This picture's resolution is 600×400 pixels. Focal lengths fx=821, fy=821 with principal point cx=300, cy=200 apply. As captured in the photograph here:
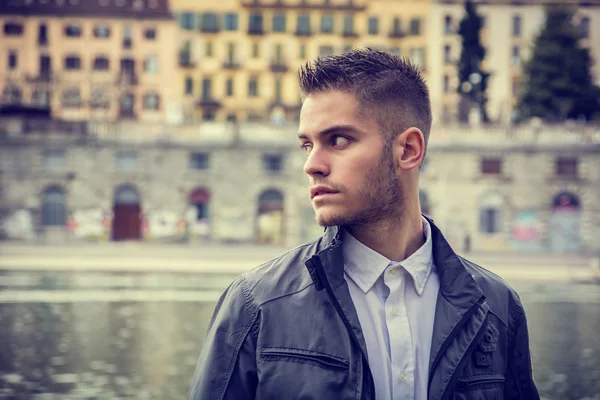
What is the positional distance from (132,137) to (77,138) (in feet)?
11.2

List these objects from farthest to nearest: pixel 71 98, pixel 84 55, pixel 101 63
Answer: pixel 101 63 < pixel 71 98 < pixel 84 55

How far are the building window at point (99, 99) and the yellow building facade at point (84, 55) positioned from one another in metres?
2.20

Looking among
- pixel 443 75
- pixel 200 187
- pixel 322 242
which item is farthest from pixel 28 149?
pixel 322 242

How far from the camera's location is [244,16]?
66750 millimetres

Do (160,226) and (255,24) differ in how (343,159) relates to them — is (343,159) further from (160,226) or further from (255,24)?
(255,24)

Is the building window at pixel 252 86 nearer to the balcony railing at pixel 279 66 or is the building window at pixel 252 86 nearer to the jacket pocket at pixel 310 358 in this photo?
the balcony railing at pixel 279 66

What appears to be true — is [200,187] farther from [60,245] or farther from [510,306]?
[510,306]

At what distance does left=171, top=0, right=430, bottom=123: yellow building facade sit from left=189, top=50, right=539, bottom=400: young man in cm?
6339

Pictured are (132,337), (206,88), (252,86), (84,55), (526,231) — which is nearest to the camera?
(132,337)

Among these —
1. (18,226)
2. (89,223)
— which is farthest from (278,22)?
(18,226)

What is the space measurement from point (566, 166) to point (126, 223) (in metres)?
27.8

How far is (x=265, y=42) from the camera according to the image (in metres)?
67.2

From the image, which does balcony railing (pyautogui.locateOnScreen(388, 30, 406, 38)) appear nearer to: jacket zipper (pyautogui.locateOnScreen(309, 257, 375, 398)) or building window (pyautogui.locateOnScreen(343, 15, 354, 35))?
building window (pyautogui.locateOnScreen(343, 15, 354, 35))

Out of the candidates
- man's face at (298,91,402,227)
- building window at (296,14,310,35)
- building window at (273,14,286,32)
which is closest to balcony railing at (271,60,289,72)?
building window at (273,14,286,32)
